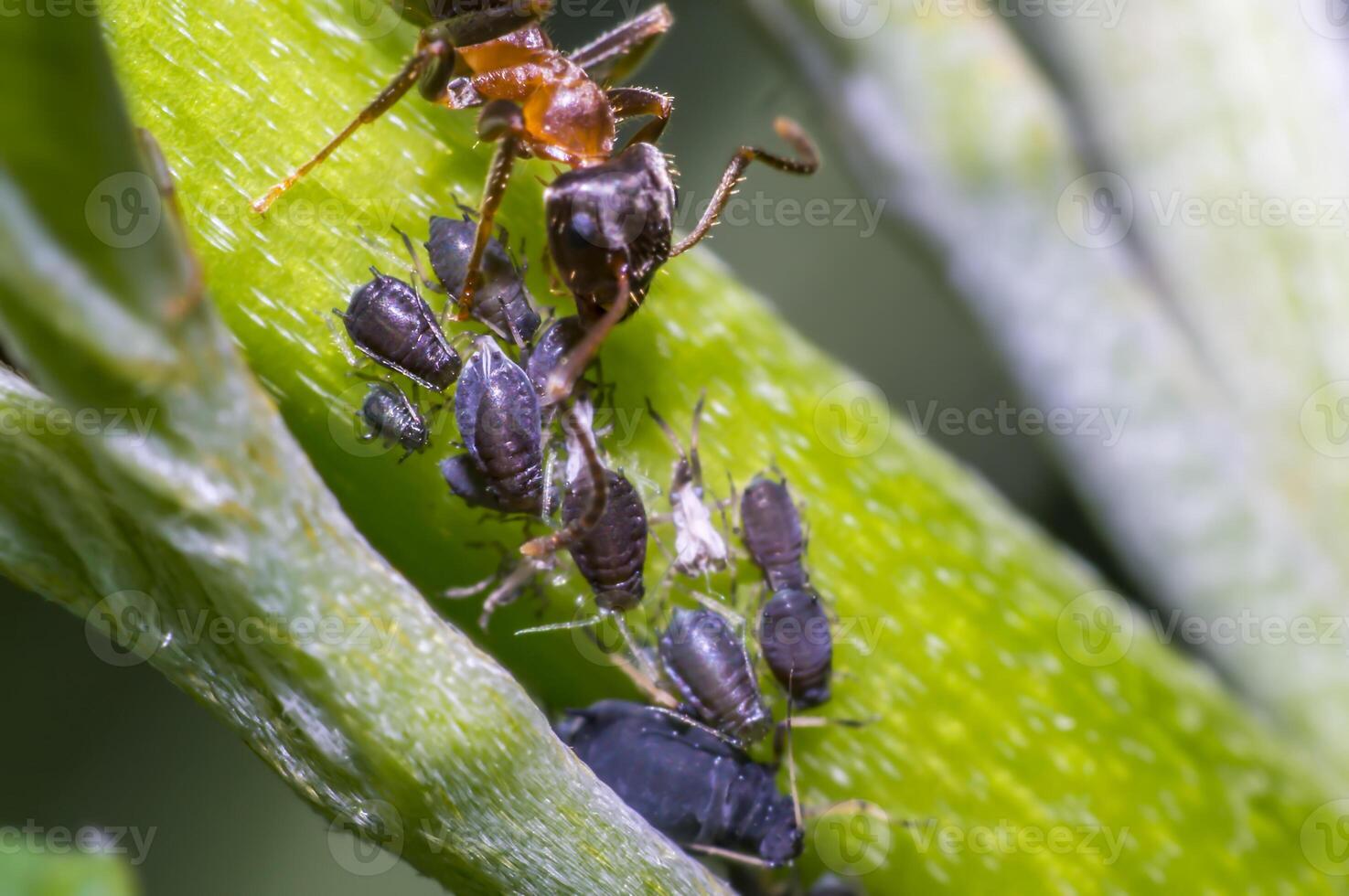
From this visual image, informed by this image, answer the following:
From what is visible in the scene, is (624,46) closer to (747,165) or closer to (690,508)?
(747,165)

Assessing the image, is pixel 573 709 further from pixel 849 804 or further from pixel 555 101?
pixel 555 101

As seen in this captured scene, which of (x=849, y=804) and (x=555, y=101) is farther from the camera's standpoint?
(x=555, y=101)

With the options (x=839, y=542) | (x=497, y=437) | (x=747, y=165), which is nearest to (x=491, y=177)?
(x=497, y=437)

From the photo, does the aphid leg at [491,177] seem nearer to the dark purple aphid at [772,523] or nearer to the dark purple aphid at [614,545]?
the dark purple aphid at [614,545]

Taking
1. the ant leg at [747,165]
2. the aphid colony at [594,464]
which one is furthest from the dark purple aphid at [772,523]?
the ant leg at [747,165]

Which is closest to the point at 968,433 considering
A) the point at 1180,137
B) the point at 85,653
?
the point at 1180,137

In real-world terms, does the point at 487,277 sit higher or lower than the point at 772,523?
higher
